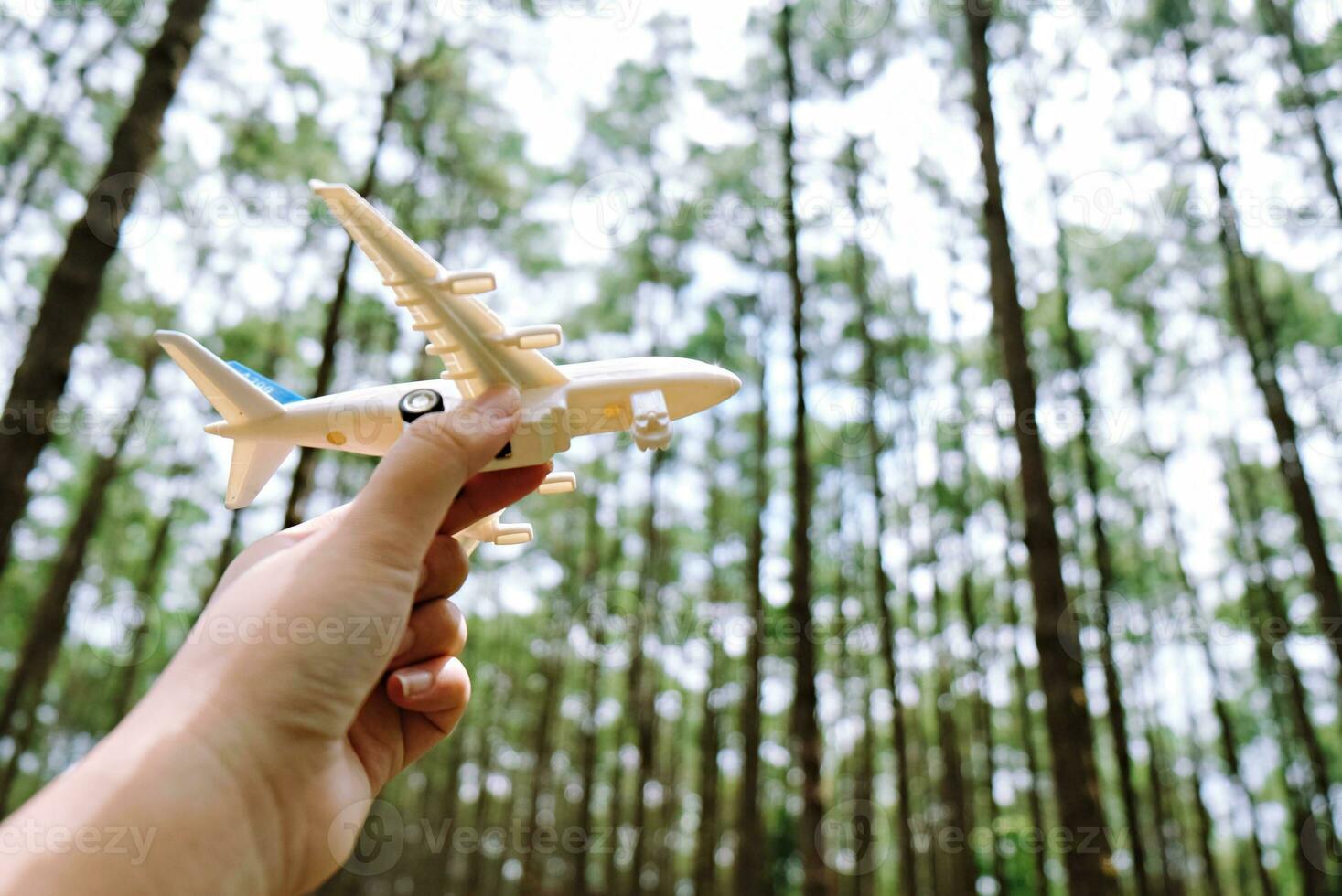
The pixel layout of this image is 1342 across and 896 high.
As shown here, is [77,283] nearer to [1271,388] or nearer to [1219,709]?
[1271,388]

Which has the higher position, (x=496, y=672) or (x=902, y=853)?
(x=496, y=672)

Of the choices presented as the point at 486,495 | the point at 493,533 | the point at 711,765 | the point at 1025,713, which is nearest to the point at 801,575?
the point at 493,533

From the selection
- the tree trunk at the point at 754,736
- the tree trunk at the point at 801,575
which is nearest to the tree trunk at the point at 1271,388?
the tree trunk at the point at 801,575

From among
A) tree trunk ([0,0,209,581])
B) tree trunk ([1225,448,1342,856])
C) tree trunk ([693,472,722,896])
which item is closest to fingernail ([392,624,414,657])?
tree trunk ([0,0,209,581])

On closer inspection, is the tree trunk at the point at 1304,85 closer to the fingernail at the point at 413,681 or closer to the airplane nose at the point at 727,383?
the airplane nose at the point at 727,383

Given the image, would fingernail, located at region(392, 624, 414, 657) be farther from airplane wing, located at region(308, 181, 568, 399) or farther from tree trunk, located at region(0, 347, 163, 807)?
tree trunk, located at region(0, 347, 163, 807)

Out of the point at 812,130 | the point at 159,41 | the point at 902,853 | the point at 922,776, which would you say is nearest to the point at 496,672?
the point at 922,776

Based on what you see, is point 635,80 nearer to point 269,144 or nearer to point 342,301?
point 269,144
